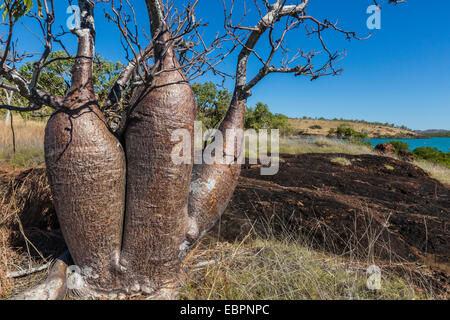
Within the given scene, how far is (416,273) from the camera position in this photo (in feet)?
8.17

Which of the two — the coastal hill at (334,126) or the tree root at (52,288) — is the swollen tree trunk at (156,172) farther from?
the coastal hill at (334,126)

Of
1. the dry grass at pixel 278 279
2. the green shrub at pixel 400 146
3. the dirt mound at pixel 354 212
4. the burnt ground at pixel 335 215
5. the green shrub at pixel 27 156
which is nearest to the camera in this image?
the dry grass at pixel 278 279

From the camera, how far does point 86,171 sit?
1.57 meters

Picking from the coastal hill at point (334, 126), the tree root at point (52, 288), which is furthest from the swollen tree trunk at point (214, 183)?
the coastal hill at point (334, 126)

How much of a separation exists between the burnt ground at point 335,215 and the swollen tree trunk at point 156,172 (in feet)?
3.01

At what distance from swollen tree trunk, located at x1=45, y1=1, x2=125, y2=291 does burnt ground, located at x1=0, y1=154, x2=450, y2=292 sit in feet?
2.74

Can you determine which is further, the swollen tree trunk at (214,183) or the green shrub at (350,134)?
the green shrub at (350,134)

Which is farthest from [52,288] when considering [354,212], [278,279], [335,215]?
[354,212]

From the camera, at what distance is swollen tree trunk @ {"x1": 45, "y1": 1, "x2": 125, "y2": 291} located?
61.3 inches

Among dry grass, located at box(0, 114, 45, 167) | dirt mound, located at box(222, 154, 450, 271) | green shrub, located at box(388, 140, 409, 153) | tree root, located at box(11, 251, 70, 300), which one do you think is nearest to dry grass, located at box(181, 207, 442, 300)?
dirt mound, located at box(222, 154, 450, 271)

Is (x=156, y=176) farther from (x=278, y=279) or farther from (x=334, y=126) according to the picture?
(x=334, y=126)

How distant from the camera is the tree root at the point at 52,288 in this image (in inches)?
60.7

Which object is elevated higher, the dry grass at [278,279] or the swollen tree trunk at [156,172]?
the swollen tree trunk at [156,172]

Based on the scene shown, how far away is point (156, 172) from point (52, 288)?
1.02 metres
